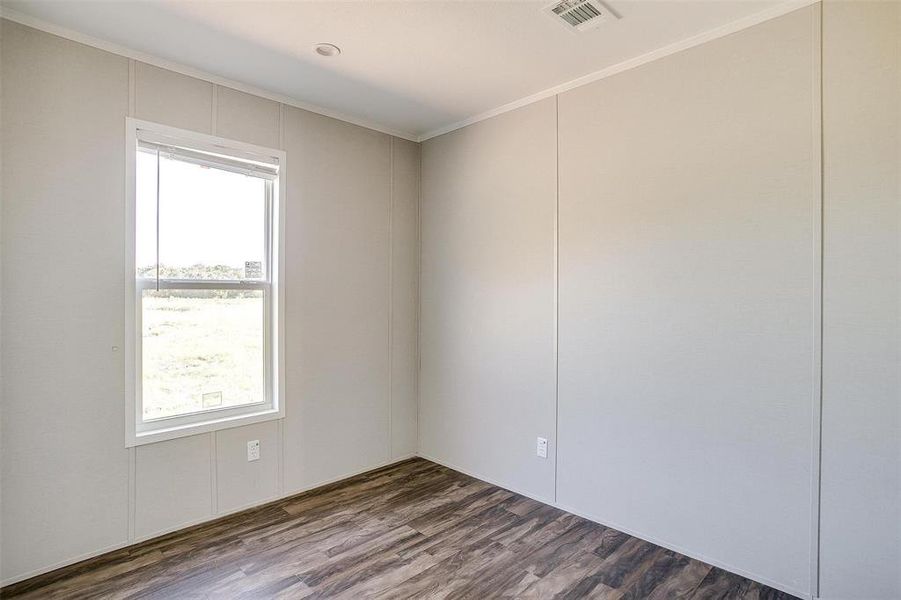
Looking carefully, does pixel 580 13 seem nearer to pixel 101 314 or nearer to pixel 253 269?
pixel 253 269

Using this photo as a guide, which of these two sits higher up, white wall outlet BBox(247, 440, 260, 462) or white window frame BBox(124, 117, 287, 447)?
white window frame BBox(124, 117, 287, 447)

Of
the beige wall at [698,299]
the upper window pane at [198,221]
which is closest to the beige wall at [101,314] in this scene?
the upper window pane at [198,221]

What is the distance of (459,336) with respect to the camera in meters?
3.74

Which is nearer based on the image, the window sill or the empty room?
the empty room

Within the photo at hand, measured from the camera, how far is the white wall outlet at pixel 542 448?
3170mm

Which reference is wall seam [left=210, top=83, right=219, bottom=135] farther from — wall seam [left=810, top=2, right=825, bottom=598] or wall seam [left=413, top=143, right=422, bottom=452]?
wall seam [left=810, top=2, right=825, bottom=598]

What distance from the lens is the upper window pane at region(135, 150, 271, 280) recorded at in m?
2.69

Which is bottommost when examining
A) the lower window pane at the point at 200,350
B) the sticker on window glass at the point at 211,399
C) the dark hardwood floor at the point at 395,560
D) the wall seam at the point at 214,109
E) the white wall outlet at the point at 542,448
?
the dark hardwood floor at the point at 395,560

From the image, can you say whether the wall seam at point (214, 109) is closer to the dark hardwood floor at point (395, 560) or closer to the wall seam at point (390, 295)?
the wall seam at point (390, 295)

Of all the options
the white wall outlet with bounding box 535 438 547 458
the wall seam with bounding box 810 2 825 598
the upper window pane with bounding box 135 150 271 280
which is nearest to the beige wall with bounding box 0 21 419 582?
the upper window pane with bounding box 135 150 271 280

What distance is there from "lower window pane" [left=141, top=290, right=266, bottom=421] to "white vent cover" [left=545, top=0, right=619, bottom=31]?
2369 mm

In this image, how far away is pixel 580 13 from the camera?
7.39 ft

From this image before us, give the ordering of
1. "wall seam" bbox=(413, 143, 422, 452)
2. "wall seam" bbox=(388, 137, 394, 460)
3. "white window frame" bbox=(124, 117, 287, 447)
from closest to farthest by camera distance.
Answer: "white window frame" bbox=(124, 117, 287, 447), "wall seam" bbox=(388, 137, 394, 460), "wall seam" bbox=(413, 143, 422, 452)

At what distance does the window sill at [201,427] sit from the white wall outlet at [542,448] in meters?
1.71
